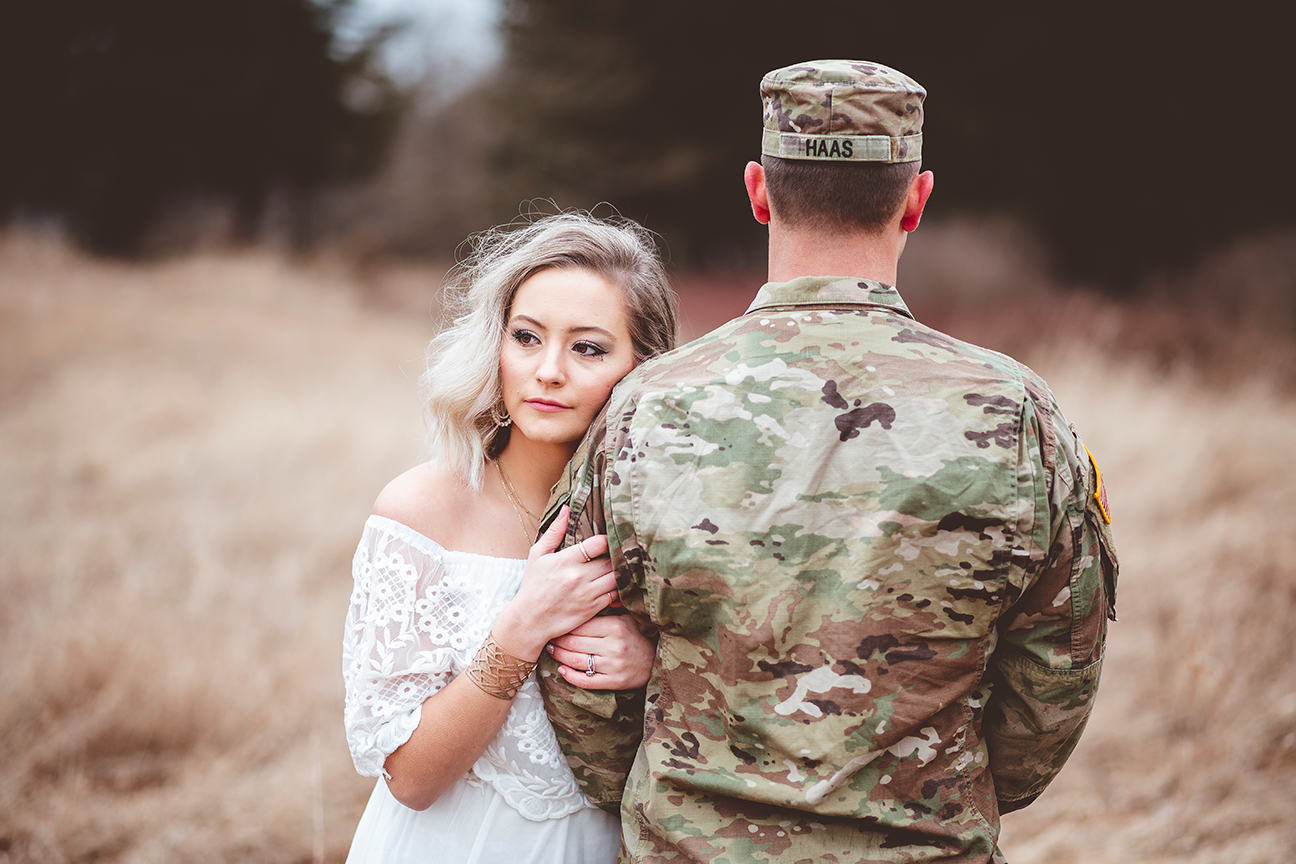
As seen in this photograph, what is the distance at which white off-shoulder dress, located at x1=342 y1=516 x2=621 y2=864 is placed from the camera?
73.8 inches

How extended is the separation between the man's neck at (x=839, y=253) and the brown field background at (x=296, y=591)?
1.22 m

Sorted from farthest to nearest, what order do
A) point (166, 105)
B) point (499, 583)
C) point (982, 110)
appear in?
1. point (166, 105)
2. point (982, 110)
3. point (499, 583)

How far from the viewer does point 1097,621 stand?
1675mm

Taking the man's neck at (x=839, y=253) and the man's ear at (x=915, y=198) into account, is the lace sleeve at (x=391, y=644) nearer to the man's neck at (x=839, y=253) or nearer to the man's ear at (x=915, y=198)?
the man's neck at (x=839, y=253)

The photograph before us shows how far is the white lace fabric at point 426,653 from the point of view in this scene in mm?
1870

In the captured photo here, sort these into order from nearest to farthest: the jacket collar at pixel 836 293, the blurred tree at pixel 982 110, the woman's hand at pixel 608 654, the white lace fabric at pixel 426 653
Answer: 1. the jacket collar at pixel 836 293
2. the woman's hand at pixel 608 654
3. the white lace fabric at pixel 426 653
4. the blurred tree at pixel 982 110

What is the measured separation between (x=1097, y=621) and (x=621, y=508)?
2.97ft

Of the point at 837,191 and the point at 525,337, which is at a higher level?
the point at 837,191

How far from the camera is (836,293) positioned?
5.45 feet

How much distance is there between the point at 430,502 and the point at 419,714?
1.46 ft

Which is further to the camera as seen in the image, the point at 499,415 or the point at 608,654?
the point at 499,415

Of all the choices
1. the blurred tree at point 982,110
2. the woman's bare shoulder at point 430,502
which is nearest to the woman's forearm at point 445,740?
the woman's bare shoulder at point 430,502

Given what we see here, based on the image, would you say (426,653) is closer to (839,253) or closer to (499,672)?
(499,672)

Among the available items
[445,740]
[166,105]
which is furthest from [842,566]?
[166,105]
